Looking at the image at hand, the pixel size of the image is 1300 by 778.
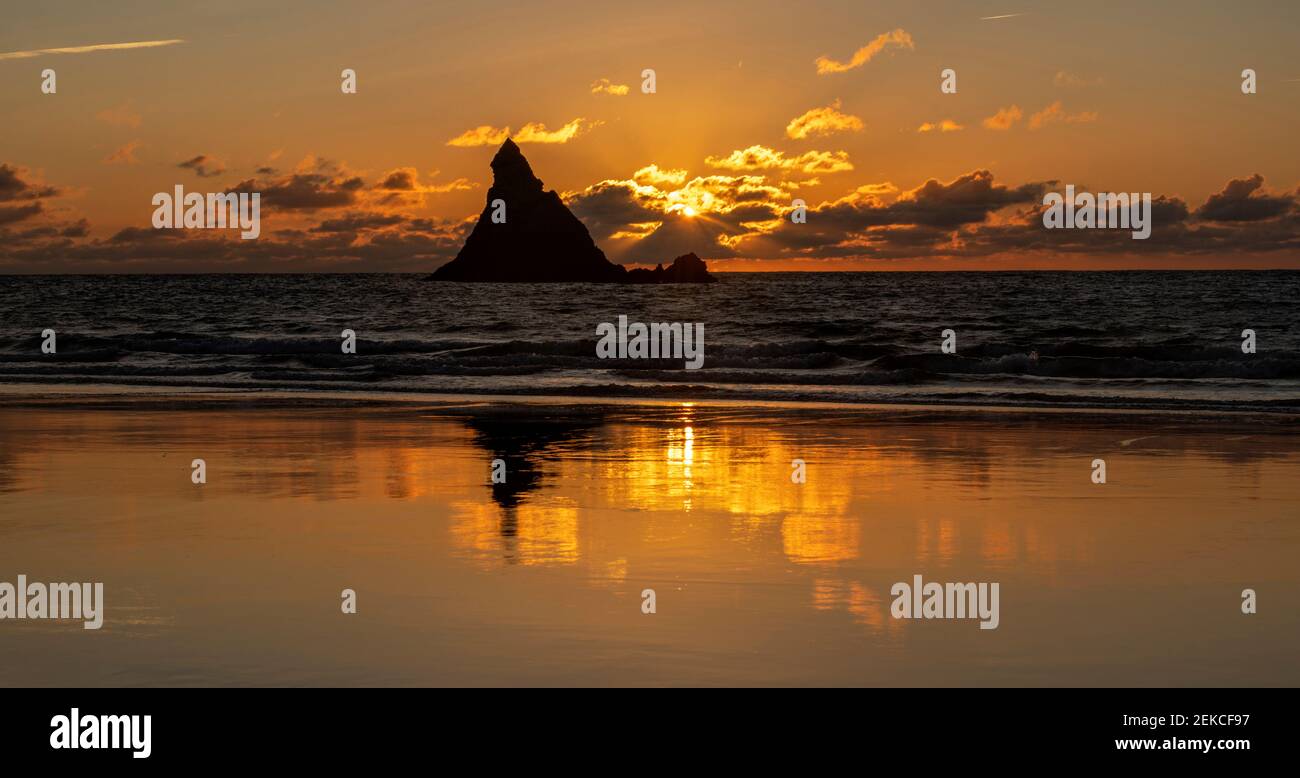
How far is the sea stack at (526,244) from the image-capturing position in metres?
183

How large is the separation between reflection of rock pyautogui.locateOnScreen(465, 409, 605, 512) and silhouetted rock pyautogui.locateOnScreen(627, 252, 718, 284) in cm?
13990

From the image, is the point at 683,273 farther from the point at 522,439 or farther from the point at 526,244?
the point at 522,439

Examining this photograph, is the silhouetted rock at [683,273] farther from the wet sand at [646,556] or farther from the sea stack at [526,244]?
the wet sand at [646,556]

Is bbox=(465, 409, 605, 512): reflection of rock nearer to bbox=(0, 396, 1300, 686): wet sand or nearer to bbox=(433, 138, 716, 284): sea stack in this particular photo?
bbox=(0, 396, 1300, 686): wet sand

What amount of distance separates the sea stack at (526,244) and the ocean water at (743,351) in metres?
89.3

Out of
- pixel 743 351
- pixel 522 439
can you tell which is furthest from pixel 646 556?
pixel 743 351

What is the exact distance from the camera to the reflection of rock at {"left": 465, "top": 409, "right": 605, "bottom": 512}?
13.7 meters

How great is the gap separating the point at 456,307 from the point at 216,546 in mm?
86666

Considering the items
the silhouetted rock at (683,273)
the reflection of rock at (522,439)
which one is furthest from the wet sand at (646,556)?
the silhouetted rock at (683,273)

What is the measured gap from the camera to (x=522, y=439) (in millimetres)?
18766

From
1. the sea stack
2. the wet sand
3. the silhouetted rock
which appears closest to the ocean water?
the wet sand

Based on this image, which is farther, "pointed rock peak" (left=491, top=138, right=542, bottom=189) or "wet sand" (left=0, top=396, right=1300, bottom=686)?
"pointed rock peak" (left=491, top=138, right=542, bottom=189)

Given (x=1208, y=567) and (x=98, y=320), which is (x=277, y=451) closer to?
(x=1208, y=567)

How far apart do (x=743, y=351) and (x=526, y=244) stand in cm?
14373
